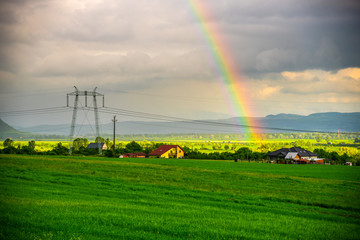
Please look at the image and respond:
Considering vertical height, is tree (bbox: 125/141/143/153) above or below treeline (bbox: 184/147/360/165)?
above

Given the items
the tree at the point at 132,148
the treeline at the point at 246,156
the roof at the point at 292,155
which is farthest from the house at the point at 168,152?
the roof at the point at 292,155

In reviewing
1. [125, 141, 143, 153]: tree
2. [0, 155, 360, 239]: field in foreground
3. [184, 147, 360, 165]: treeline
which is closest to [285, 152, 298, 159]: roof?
[184, 147, 360, 165]: treeline

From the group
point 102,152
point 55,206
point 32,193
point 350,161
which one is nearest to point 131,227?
point 55,206

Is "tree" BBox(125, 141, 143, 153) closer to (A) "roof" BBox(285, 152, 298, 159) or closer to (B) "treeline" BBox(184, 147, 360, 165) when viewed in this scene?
(B) "treeline" BBox(184, 147, 360, 165)

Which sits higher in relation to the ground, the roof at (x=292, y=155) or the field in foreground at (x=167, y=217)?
the roof at (x=292, y=155)

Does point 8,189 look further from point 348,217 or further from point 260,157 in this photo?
point 260,157

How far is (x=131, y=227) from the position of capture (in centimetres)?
1439

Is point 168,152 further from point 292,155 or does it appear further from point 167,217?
point 167,217

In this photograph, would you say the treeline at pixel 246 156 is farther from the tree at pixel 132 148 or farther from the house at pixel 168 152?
the tree at pixel 132 148

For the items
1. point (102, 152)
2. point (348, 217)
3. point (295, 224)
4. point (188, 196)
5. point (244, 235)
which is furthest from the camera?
point (102, 152)

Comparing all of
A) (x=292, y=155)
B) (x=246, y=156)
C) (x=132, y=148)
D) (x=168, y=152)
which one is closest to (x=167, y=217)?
(x=132, y=148)

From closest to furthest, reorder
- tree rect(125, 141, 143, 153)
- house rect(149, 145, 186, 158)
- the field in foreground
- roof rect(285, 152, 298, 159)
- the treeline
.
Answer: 1. the field in foreground
2. the treeline
3. tree rect(125, 141, 143, 153)
4. house rect(149, 145, 186, 158)
5. roof rect(285, 152, 298, 159)

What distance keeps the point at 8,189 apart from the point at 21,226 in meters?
10.9

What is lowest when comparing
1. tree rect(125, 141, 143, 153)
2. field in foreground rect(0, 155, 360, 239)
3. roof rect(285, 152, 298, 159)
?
field in foreground rect(0, 155, 360, 239)
